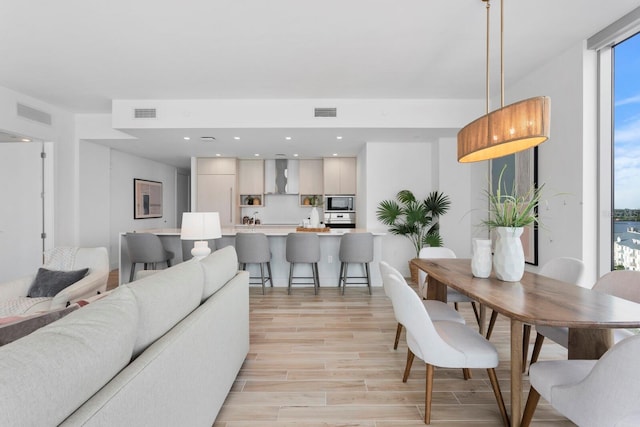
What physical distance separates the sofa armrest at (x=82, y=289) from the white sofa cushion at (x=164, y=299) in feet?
5.65

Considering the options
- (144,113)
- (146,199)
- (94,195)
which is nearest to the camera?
(144,113)

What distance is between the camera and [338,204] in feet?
22.3

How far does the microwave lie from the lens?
268 inches

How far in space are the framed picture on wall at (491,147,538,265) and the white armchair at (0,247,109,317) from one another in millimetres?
4366

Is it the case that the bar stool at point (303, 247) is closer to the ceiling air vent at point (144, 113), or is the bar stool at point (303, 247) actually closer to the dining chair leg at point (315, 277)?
the dining chair leg at point (315, 277)

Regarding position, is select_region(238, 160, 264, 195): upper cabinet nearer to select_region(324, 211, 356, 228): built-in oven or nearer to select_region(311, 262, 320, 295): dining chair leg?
select_region(324, 211, 356, 228): built-in oven

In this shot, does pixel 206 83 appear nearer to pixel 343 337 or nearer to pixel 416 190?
pixel 343 337

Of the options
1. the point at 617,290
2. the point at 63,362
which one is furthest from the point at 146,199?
the point at 617,290

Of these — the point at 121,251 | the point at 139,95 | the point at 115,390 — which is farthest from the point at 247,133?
the point at 115,390

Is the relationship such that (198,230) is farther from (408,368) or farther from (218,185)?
(218,185)

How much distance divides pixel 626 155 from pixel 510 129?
1.77 meters

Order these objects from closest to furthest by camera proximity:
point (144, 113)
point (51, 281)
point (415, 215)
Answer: point (51, 281) < point (144, 113) < point (415, 215)

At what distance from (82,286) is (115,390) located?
2506 mm

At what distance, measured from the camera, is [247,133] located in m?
4.76
